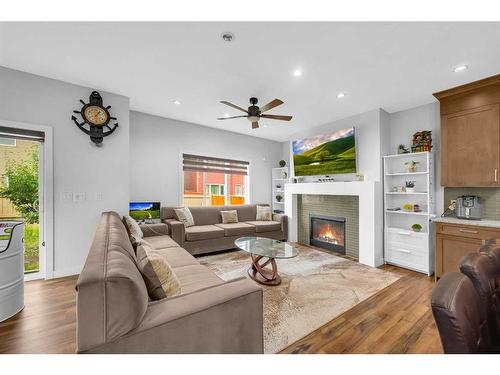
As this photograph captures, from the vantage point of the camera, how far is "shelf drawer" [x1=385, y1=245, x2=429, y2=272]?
335 cm

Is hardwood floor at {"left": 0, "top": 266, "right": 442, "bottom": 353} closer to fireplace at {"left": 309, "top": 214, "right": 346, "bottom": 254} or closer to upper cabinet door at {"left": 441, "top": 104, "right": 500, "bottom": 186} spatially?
upper cabinet door at {"left": 441, "top": 104, "right": 500, "bottom": 186}

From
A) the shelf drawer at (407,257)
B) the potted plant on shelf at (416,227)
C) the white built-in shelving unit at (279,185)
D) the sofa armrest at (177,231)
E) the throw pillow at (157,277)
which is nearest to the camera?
the throw pillow at (157,277)

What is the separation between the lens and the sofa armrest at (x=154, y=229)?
12.1 ft

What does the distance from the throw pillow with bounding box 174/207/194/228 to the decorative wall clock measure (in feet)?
5.81

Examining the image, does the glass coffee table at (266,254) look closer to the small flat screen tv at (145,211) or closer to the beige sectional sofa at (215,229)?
the beige sectional sofa at (215,229)

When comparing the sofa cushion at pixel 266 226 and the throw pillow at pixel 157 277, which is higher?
the throw pillow at pixel 157 277

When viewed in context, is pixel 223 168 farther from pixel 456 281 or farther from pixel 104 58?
pixel 456 281

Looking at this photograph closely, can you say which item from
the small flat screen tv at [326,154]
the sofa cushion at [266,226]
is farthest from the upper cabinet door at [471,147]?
the sofa cushion at [266,226]

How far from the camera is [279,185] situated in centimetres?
623

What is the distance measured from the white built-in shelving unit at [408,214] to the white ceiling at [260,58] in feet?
3.39

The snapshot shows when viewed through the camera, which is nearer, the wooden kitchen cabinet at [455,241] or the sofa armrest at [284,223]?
the wooden kitchen cabinet at [455,241]

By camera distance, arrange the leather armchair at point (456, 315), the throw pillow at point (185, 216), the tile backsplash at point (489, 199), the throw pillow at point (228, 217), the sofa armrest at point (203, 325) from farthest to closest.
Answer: the throw pillow at point (228, 217) → the throw pillow at point (185, 216) → the tile backsplash at point (489, 199) → the sofa armrest at point (203, 325) → the leather armchair at point (456, 315)

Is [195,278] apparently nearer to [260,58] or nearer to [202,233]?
[202,233]

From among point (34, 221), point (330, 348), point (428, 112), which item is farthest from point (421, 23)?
point (34, 221)
